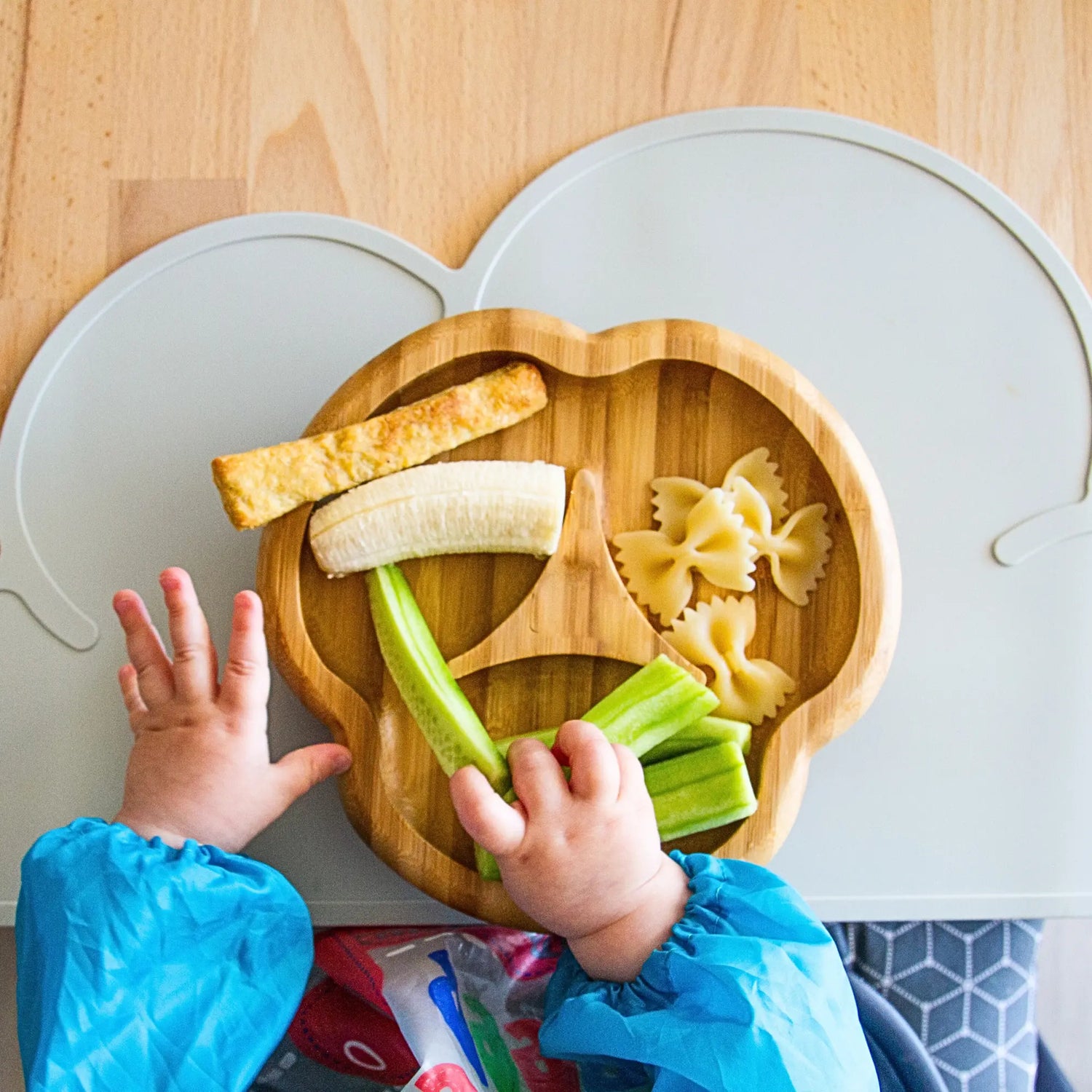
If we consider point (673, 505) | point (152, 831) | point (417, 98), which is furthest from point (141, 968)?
point (417, 98)

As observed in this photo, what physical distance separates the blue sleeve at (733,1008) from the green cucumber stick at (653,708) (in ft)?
0.40

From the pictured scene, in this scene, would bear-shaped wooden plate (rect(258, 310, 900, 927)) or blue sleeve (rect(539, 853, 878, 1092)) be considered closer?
blue sleeve (rect(539, 853, 878, 1092))

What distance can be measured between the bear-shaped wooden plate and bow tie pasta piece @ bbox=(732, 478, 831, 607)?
0.04ft

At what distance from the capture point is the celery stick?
90cm

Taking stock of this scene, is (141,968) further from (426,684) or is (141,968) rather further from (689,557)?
(689,557)

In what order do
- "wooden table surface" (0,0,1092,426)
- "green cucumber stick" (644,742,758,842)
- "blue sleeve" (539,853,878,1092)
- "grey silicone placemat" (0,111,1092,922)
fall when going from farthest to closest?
"wooden table surface" (0,0,1092,426)
"grey silicone placemat" (0,111,1092,922)
"green cucumber stick" (644,742,758,842)
"blue sleeve" (539,853,878,1092)

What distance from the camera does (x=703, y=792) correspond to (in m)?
0.88

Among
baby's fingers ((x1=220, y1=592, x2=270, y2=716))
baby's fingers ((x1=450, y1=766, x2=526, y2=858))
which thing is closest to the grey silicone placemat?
baby's fingers ((x1=220, y1=592, x2=270, y2=716))

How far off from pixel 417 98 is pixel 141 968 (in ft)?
2.92

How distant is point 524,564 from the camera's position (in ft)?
3.11

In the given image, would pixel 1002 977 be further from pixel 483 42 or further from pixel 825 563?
pixel 483 42

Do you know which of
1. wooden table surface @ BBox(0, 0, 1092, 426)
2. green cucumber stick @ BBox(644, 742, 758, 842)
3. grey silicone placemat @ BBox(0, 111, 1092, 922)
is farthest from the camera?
wooden table surface @ BBox(0, 0, 1092, 426)

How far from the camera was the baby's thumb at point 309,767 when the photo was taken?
2.92 ft

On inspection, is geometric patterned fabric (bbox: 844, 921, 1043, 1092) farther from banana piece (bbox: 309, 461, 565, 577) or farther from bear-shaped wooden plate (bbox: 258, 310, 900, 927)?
banana piece (bbox: 309, 461, 565, 577)
